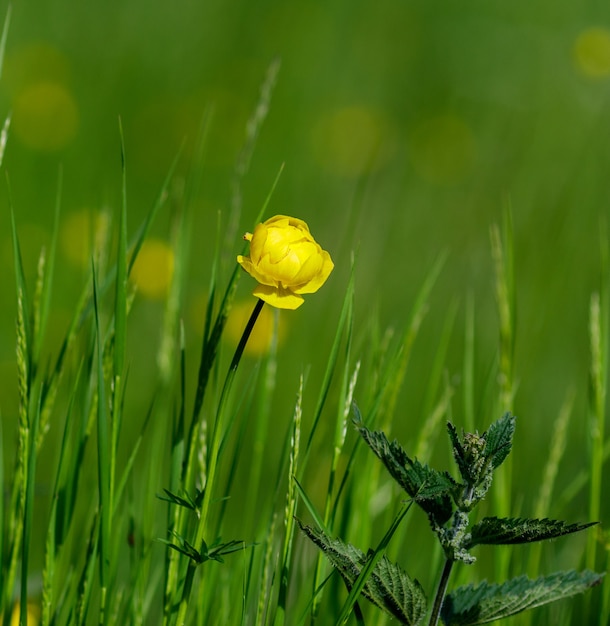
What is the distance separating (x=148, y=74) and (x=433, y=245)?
128 centimetres

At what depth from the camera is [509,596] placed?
0.86 meters

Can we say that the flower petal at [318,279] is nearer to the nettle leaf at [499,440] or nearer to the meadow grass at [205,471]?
the meadow grass at [205,471]

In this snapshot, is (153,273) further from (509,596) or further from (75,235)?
(509,596)

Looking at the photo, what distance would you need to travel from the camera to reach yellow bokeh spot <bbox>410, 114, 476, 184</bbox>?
3357 mm

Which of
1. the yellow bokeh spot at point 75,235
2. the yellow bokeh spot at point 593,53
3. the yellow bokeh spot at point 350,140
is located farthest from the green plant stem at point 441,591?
the yellow bokeh spot at point 593,53

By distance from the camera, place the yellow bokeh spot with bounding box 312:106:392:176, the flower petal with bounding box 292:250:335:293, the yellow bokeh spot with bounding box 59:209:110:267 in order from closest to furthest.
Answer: the flower petal with bounding box 292:250:335:293 < the yellow bokeh spot with bounding box 59:209:110:267 < the yellow bokeh spot with bounding box 312:106:392:176

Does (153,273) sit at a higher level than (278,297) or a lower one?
higher

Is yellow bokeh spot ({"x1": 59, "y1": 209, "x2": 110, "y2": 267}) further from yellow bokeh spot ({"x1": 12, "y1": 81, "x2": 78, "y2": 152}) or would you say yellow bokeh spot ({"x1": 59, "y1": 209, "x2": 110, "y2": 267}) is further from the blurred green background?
yellow bokeh spot ({"x1": 12, "y1": 81, "x2": 78, "y2": 152})

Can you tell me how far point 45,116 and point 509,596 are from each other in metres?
2.81

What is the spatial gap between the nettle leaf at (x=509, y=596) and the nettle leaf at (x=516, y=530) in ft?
0.15

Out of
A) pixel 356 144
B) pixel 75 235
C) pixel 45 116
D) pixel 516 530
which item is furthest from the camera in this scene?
pixel 356 144

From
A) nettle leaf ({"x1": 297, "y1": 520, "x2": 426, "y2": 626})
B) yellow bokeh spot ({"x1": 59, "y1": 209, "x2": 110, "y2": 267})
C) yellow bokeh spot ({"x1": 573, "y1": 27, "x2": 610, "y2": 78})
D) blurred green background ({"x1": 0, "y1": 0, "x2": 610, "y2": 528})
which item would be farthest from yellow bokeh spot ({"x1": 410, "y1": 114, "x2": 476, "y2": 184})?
nettle leaf ({"x1": 297, "y1": 520, "x2": 426, "y2": 626})

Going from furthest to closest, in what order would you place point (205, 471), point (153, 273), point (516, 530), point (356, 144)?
point (356, 144) < point (153, 273) < point (205, 471) < point (516, 530)

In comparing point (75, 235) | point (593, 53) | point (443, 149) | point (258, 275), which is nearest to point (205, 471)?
point (258, 275)
